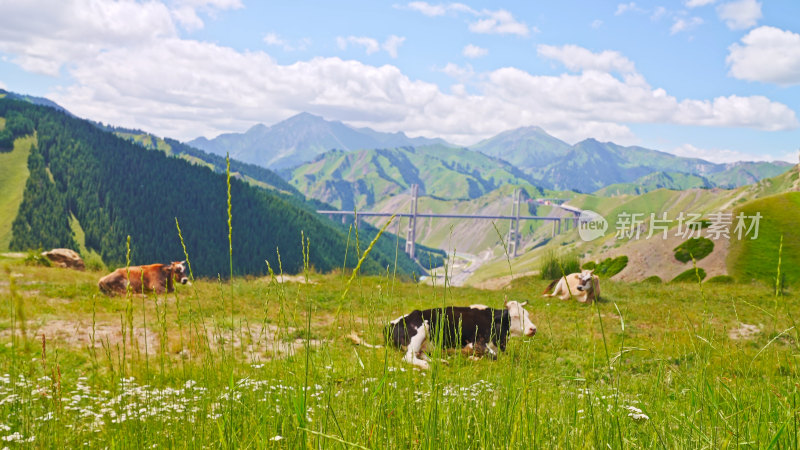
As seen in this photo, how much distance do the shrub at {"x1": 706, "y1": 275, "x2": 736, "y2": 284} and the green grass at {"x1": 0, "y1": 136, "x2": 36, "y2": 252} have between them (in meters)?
156

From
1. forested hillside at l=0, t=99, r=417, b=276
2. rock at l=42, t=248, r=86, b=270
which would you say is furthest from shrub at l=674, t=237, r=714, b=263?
forested hillside at l=0, t=99, r=417, b=276

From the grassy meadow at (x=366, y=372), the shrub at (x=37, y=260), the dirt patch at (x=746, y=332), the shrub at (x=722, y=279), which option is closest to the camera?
the grassy meadow at (x=366, y=372)

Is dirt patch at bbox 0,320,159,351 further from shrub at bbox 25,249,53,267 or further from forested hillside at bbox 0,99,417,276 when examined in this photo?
forested hillside at bbox 0,99,417,276

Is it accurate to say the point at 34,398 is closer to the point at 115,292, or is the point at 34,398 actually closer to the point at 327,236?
the point at 115,292

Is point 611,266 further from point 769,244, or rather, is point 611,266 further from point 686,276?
point 769,244

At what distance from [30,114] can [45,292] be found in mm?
230552

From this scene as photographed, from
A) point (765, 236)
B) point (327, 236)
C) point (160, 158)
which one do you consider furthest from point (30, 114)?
point (765, 236)

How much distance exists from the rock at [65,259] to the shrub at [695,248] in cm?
3582

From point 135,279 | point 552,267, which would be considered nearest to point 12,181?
point 135,279

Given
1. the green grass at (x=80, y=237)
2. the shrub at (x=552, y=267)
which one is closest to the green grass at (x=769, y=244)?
the shrub at (x=552, y=267)

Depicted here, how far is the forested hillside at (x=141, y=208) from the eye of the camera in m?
142

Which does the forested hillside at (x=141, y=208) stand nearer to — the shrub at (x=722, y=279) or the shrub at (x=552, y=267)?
the shrub at (x=552, y=267)

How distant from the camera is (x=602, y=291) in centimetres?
2119

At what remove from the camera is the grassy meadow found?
2770mm
